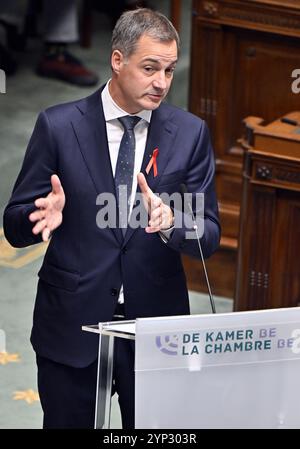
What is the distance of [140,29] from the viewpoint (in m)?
3.58

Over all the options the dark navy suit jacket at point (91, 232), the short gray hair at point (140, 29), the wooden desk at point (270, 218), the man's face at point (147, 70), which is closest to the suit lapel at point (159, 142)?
the dark navy suit jacket at point (91, 232)

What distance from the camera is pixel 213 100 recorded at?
6.10 meters

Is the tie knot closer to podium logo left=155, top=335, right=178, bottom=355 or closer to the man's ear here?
the man's ear

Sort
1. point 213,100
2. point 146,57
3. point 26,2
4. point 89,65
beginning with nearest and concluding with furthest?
point 146,57 < point 213,100 < point 89,65 < point 26,2

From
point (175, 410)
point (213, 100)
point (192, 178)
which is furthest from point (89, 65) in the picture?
point (175, 410)

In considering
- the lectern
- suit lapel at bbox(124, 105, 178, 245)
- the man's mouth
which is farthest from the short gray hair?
the lectern

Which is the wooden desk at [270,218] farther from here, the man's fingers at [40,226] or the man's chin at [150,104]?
the man's fingers at [40,226]

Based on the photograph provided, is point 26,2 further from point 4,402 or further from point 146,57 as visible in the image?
point 146,57

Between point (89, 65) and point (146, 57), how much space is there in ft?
17.6

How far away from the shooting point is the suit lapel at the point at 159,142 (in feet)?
12.2

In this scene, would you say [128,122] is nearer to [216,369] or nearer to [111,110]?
[111,110]

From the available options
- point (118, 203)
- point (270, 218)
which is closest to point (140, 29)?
point (118, 203)

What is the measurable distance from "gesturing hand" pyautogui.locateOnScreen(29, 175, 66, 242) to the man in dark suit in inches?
1.9
